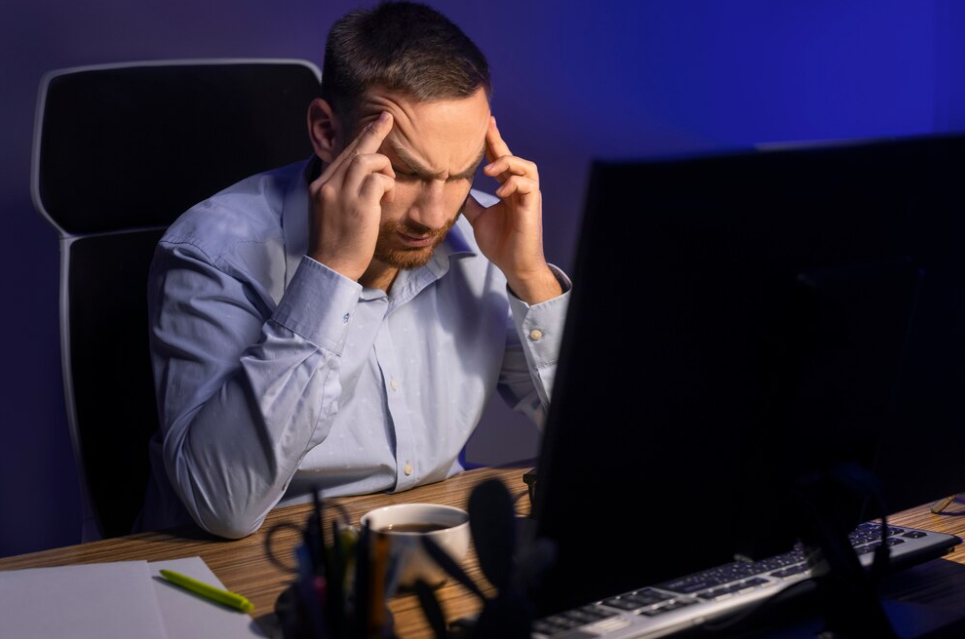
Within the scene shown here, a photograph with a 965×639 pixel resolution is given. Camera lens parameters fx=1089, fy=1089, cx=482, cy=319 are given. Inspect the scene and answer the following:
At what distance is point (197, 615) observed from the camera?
91 centimetres

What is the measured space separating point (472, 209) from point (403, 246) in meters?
0.19

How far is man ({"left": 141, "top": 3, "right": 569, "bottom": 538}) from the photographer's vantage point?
121 cm

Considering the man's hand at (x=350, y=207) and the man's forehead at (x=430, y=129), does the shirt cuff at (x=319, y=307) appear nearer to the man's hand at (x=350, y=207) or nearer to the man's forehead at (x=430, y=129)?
the man's hand at (x=350, y=207)

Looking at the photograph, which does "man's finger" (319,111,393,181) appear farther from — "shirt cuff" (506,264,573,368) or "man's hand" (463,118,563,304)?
"shirt cuff" (506,264,573,368)

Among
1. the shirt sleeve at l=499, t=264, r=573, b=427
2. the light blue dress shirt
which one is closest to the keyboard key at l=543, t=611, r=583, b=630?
the light blue dress shirt

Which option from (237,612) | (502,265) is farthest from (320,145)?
(237,612)

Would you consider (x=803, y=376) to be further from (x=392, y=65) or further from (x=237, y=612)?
(x=392, y=65)

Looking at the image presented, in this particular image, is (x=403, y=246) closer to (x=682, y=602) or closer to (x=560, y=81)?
(x=682, y=602)

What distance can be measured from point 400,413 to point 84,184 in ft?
1.74

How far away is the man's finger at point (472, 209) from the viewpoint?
61.5 inches

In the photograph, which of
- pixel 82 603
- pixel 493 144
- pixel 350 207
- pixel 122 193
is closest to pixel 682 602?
pixel 82 603

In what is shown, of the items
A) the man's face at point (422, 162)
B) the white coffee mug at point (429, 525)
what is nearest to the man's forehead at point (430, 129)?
the man's face at point (422, 162)

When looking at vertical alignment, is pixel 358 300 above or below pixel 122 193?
below

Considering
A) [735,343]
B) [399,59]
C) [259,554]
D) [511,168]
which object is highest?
[399,59]
